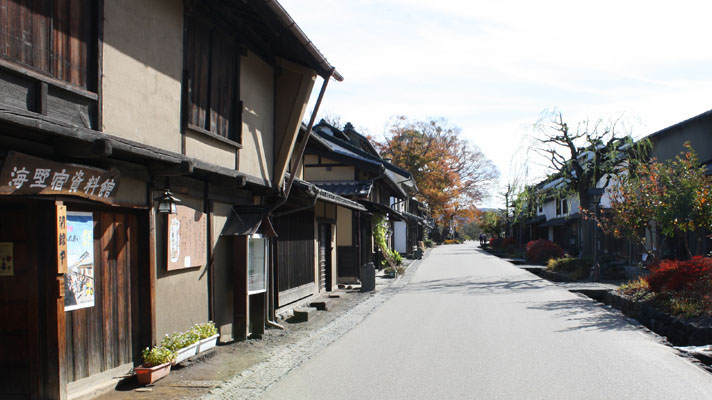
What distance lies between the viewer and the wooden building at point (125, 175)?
17.9 ft

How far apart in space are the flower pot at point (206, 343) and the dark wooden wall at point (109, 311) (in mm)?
1121

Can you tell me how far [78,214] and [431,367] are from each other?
5034mm

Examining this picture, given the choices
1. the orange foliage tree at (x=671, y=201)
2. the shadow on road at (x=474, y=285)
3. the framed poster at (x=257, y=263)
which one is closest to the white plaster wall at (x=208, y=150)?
the framed poster at (x=257, y=263)

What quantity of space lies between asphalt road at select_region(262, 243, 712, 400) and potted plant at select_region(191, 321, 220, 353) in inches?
60.0

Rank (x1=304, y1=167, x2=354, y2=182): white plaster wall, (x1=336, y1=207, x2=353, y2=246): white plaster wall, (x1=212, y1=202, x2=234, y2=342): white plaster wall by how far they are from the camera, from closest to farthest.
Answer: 1. (x1=212, y1=202, x2=234, y2=342): white plaster wall
2. (x1=336, y1=207, x2=353, y2=246): white plaster wall
3. (x1=304, y1=167, x2=354, y2=182): white plaster wall

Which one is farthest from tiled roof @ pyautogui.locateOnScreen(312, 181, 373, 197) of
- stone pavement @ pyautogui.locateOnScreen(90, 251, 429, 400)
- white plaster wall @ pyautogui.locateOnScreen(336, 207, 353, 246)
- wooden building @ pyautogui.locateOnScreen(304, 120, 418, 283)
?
stone pavement @ pyautogui.locateOnScreen(90, 251, 429, 400)

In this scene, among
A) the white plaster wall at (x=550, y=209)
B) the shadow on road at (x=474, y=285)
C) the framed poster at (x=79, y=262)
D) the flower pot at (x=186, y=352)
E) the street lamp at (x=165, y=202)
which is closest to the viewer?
the framed poster at (x=79, y=262)

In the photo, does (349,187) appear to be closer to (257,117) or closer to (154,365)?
(257,117)

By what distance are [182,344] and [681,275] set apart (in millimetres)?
10828

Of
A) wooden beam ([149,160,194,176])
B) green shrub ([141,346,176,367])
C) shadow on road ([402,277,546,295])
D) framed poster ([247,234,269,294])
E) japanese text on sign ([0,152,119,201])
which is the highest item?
wooden beam ([149,160,194,176])

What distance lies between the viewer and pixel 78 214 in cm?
613

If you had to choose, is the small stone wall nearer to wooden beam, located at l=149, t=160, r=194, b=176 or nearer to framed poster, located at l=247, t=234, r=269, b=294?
framed poster, located at l=247, t=234, r=269, b=294

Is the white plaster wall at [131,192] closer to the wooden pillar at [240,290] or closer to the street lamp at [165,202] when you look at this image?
the street lamp at [165,202]

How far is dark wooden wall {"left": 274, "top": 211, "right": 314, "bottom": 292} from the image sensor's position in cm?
1330
